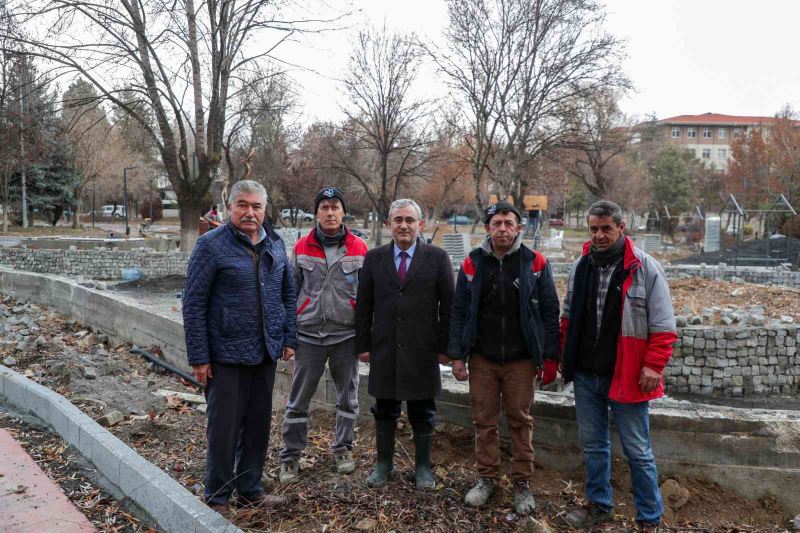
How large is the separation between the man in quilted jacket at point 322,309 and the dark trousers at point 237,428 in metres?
0.50

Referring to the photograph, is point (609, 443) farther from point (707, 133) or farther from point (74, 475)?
point (707, 133)

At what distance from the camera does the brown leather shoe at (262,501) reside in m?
3.43

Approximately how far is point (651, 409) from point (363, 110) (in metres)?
20.4

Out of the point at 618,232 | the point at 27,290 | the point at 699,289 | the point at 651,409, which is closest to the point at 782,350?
the point at 699,289

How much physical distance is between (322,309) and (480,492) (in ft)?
4.99

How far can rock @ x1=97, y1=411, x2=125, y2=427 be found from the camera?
4.82m

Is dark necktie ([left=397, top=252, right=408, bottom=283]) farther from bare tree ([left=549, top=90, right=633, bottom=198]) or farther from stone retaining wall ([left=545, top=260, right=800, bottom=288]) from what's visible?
bare tree ([left=549, top=90, right=633, bottom=198])

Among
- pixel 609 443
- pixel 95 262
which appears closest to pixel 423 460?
pixel 609 443

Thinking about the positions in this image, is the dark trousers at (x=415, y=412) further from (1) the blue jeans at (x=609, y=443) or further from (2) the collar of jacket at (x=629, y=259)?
(2) the collar of jacket at (x=629, y=259)

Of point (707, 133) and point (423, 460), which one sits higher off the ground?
point (707, 133)

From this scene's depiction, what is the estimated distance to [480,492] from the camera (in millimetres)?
3637

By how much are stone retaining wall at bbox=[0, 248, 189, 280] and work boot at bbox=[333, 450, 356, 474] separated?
17084 mm

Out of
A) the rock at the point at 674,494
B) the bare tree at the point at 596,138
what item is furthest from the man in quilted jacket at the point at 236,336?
the bare tree at the point at 596,138

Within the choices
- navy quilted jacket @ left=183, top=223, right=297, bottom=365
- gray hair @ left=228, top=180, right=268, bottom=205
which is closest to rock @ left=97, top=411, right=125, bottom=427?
navy quilted jacket @ left=183, top=223, right=297, bottom=365
